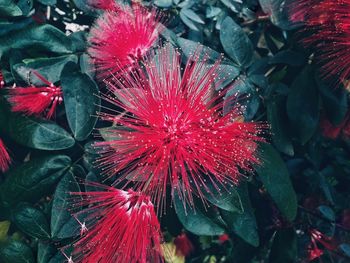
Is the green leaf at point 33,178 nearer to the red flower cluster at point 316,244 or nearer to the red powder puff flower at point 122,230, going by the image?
the red powder puff flower at point 122,230

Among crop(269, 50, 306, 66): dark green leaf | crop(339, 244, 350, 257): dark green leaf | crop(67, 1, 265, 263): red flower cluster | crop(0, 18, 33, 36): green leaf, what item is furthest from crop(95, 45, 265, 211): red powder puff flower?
crop(339, 244, 350, 257): dark green leaf

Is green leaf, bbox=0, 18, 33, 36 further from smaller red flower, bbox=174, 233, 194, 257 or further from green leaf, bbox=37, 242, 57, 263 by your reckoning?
smaller red flower, bbox=174, 233, 194, 257

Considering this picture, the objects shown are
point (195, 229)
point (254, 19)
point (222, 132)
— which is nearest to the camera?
point (222, 132)

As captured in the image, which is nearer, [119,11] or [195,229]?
[195,229]

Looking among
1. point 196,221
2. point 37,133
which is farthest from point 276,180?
point 37,133

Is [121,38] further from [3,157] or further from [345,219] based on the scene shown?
[345,219]

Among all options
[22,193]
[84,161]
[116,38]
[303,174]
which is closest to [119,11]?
[116,38]

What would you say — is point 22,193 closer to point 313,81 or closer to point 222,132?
point 222,132
